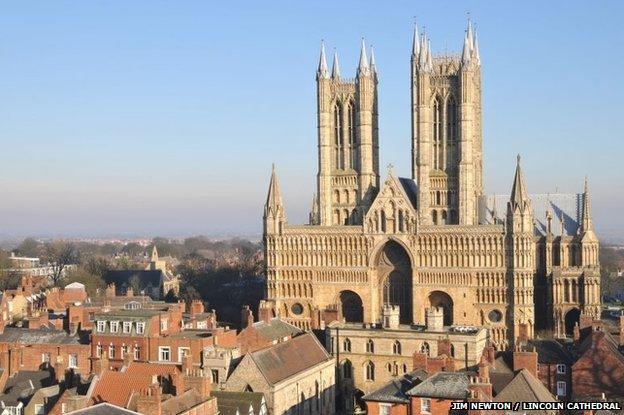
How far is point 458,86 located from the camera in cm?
10050

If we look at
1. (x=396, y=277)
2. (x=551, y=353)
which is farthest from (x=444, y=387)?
(x=396, y=277)

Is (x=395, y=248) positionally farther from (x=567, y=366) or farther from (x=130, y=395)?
(x=130, y=395)

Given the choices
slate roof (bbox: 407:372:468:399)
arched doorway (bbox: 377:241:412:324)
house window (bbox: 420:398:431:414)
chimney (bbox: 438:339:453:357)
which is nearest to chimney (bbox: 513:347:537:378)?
slate roof (bbox: 407:372:468:399)

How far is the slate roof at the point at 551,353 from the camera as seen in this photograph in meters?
59.9

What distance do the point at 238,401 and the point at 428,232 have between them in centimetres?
4682

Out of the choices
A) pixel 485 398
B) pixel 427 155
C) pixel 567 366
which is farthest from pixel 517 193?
pixel 485 398

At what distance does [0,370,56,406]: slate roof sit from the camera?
5456 cm

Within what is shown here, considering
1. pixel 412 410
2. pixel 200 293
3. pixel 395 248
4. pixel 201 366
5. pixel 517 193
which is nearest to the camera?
pixel 412 410

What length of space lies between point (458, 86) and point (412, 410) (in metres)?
59.1

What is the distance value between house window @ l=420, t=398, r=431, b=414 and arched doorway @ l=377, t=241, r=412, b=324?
5113 cm

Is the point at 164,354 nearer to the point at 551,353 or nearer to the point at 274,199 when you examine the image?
the point at 551,353

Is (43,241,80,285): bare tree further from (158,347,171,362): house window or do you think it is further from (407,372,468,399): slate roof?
(407,372,468,399): slate roof

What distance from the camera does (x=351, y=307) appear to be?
100688 mm

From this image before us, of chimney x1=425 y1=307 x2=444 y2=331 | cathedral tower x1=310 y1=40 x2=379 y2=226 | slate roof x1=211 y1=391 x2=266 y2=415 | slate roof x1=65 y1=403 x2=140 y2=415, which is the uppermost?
cathedral tower x1=310 y1=40 x2=379 y2=226
